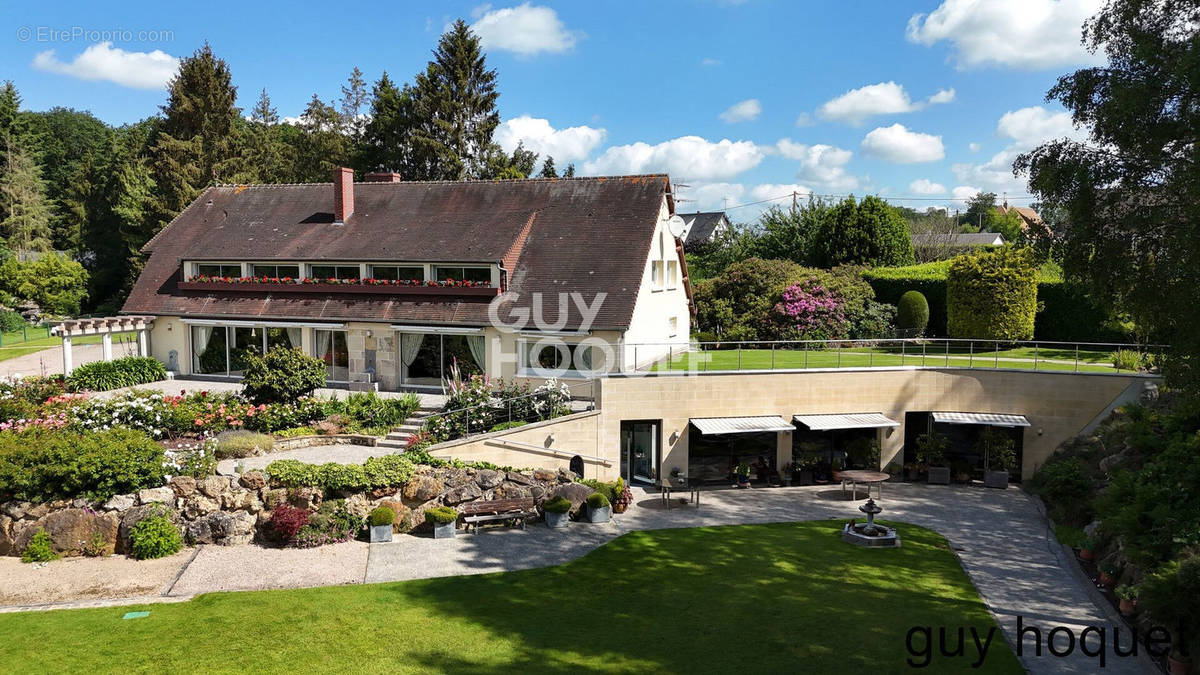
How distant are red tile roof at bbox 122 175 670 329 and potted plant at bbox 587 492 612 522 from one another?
23.3 feet

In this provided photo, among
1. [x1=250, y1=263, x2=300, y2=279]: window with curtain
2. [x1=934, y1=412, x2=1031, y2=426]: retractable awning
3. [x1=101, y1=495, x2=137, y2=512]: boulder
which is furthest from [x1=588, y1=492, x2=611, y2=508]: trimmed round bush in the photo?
[x1=250, y1=263, x2=300, y2=279]: window with curtain

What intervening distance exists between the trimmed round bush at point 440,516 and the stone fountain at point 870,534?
10403mm

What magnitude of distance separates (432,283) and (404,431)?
7361 millimetres

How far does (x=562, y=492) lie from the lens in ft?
71.3

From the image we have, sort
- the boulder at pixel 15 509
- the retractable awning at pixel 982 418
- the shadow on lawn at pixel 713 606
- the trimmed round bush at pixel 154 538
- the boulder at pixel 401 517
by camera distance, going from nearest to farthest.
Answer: the shadow on lawn at pixel 713 606 < the trimmed round bush at pixel 154 538 < the boulder at pixel 15 509 < the boulder at pixel 401 517 < the retractable awning at pixel 982 418

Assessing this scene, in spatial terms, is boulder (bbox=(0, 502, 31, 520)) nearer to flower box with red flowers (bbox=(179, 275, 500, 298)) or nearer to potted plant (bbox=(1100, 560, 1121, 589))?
flower box with red flowers (bbox=(179, 275, 500, 298))

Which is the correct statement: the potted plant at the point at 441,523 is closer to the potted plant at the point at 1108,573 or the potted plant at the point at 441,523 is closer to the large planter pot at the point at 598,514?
the large planter pot at the point at 598,514

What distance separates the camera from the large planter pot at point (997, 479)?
26734 millimetres

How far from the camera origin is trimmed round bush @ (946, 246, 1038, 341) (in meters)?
32.3

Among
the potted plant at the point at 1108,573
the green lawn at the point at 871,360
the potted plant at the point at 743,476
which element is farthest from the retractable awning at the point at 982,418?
the potted plant at the point at 1108,573

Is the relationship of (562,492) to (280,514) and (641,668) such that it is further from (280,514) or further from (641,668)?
(641,668)

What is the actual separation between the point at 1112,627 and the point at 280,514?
18496 mm

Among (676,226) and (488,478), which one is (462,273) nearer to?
(676,226)

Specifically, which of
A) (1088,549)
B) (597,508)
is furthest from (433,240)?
(1088,549)
